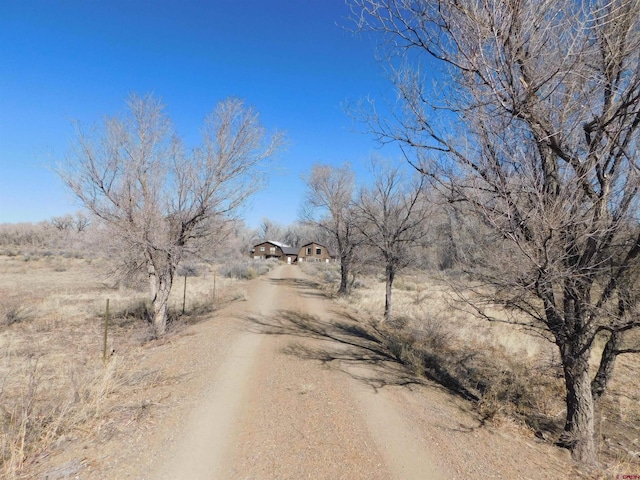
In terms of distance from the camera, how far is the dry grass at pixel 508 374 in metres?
5.74

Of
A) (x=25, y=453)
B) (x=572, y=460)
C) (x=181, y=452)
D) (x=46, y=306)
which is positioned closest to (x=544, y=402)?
(x=572, y=460)

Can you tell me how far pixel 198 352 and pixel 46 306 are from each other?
11214 millimetres

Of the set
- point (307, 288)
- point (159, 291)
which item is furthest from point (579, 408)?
point (307, 288)

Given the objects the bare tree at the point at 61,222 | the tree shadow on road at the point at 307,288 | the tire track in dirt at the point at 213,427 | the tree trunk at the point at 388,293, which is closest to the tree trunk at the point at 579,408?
the tire track in dirt at the point at 213,427

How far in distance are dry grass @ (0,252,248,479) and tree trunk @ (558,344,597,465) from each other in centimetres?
636

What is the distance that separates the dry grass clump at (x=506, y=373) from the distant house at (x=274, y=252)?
65.9m

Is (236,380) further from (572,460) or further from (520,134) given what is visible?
(520,134)

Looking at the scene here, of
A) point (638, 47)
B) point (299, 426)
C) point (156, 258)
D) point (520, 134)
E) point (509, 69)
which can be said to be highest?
point (638, 47)

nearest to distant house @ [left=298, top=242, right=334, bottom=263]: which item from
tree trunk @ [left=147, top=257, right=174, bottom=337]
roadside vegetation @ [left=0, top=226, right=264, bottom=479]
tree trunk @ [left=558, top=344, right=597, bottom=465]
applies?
roadside vegetation @ [left=0, top=226, right=264, bottom=479]

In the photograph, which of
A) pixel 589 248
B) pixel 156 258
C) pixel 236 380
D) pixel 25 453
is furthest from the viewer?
pixel 156 258

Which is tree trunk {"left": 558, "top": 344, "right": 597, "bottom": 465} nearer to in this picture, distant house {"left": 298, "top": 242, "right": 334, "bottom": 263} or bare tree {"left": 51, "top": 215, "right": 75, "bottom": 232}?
distant house {"left": 298, "top": 242, "right": 334, "bottom": 263}

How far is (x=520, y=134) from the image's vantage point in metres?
4.52

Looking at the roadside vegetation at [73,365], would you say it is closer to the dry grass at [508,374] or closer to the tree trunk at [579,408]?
the dry grass at [508,374]

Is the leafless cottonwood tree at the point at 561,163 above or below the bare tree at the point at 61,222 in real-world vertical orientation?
below
